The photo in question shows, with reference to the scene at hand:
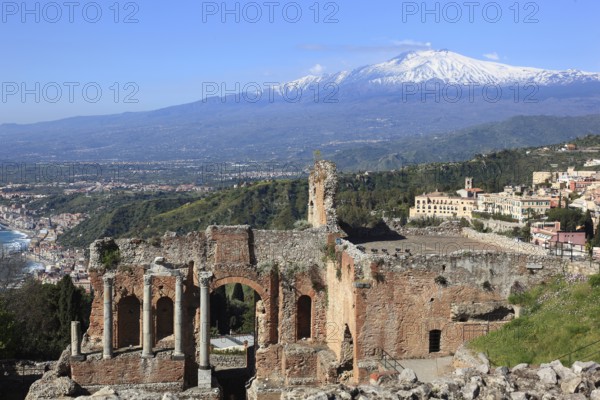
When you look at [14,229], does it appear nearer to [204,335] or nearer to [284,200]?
[284,200]

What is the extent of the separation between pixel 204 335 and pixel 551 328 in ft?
36.5

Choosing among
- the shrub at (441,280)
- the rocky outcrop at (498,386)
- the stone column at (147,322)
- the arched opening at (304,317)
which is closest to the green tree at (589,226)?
the arched opening at (304,317)

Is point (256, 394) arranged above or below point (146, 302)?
below

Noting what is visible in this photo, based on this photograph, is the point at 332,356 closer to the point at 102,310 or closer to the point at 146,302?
the point at 146,302

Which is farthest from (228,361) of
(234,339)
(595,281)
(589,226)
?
(589,226)

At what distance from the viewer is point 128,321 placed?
86.2 ft

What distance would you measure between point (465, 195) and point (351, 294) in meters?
92.6

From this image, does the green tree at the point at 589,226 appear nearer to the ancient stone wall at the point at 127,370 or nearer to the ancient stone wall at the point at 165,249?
the ancient stone wall at the point at 165,249

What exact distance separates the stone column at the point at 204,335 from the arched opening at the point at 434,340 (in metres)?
7.41

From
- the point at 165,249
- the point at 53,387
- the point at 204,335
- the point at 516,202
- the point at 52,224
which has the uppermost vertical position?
the point at 165,249

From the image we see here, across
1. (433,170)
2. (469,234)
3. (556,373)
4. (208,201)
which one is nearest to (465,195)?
(433,170)

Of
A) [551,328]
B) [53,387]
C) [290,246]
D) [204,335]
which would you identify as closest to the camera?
[551,328]

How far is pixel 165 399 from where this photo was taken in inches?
500

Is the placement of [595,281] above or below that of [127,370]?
above
